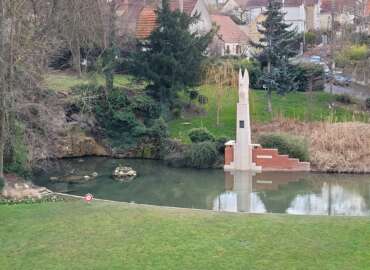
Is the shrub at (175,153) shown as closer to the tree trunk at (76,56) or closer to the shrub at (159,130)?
the shrub at (159,130)

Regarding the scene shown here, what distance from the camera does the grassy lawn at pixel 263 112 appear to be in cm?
3138

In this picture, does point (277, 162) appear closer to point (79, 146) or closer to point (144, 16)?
point (79, 146)

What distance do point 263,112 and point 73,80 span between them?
1081 centimetres

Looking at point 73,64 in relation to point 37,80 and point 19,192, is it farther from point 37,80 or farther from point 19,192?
point 19,192

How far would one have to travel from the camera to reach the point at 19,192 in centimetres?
1959

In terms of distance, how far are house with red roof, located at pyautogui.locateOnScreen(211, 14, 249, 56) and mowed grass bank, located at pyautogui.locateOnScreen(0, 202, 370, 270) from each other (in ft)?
112

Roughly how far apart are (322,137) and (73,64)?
16.2m

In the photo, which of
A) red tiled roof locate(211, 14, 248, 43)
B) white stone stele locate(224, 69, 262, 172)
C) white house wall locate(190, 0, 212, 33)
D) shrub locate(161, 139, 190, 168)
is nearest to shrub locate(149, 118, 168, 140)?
shrub locate(161, 139, 190, 168)

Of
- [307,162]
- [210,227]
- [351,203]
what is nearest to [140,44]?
[307,162]

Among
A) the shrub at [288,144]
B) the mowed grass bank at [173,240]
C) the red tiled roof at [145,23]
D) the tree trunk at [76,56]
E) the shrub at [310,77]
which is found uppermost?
the red tiled roof at [145,23]

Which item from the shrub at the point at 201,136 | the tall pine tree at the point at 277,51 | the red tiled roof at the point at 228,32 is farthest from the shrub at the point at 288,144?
the red tiled roof at the point at 228,32

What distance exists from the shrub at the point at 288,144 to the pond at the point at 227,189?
1.10 m

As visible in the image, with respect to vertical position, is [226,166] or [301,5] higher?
[301,5]

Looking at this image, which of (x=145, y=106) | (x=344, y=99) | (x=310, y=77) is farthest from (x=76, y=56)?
(x=344, y=99)
